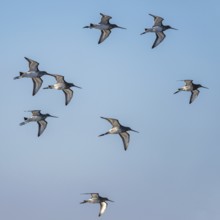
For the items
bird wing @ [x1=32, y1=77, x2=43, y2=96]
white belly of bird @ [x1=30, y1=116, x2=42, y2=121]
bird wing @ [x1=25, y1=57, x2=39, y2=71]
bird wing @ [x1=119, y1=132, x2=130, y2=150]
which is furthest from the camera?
white belly of bird @ [x1=30, y1=116, x2=42, y2=121]

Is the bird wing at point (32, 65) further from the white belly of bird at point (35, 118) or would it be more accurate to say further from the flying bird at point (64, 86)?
the white belly of bird at point (35, 118)

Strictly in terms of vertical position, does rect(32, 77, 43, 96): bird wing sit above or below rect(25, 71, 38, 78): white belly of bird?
below

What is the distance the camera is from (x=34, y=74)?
75.8 meters

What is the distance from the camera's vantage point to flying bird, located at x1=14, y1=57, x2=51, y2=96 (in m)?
74.8

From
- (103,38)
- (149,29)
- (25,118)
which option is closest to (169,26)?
(149,29)

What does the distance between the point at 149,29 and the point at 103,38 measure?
5.83 m

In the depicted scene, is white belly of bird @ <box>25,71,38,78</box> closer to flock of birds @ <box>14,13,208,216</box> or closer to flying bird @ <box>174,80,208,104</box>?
flock of birds @ <box>14,13,208,216</box>

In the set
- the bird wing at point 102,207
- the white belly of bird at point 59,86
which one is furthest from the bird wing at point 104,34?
the bird wing at point 102,207

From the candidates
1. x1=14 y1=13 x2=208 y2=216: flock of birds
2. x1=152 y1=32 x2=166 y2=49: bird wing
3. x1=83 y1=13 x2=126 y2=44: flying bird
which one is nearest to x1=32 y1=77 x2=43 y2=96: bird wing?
x1=14 y1=13 x2=208 y2=216: flock of birds

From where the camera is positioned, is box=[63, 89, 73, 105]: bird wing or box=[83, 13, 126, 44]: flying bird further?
box=[63, 89, 73, 105]: bird wing

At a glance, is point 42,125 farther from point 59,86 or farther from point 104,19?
point 104,19

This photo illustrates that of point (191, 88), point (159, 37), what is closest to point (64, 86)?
point (159, 37)

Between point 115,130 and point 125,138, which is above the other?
point 115,130

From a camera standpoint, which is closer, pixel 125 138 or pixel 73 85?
pixel 125 138
